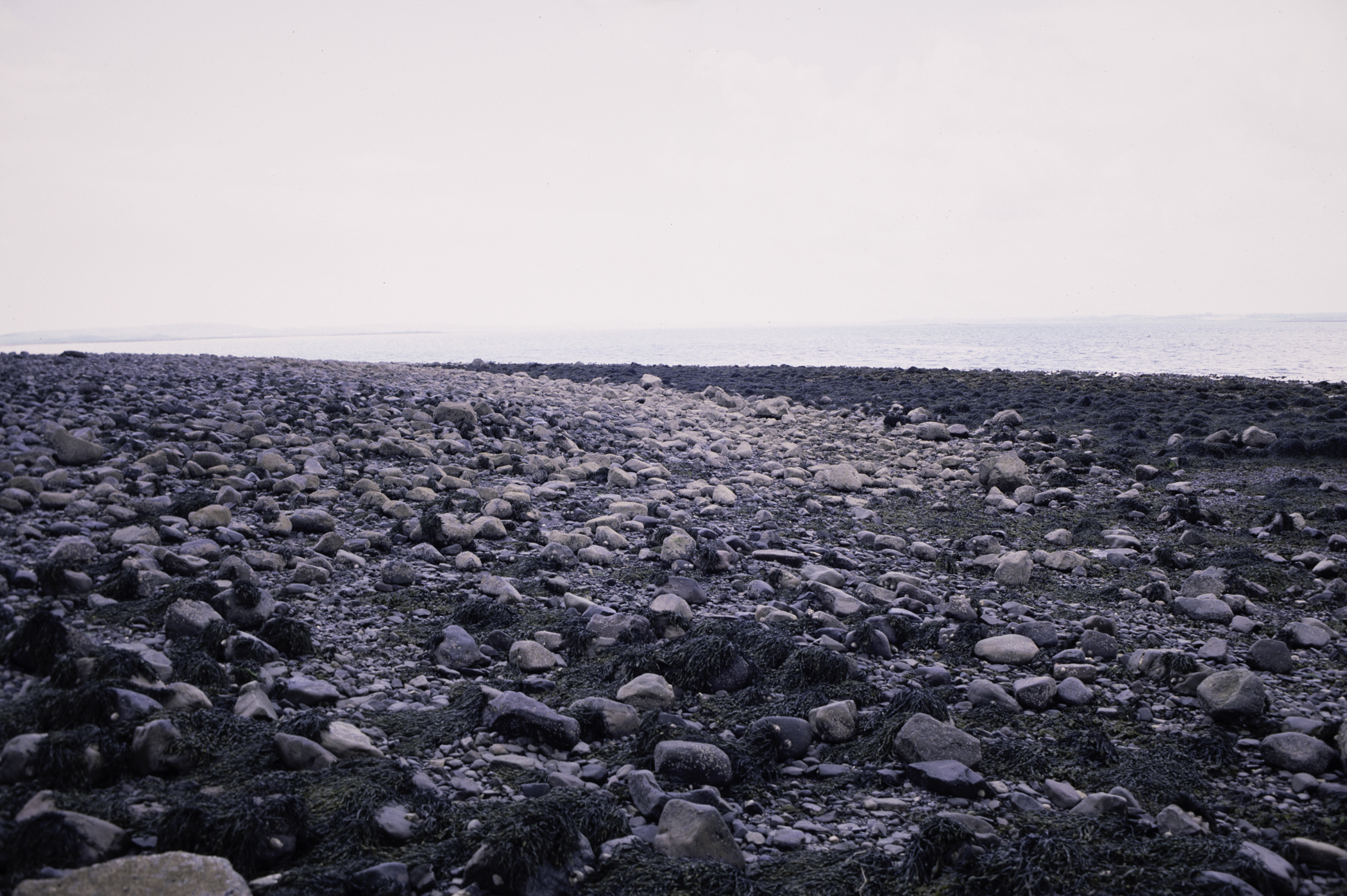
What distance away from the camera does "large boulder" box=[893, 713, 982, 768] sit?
3307mm

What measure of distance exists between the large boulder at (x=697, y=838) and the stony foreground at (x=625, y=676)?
13 mm

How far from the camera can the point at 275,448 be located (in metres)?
8.10

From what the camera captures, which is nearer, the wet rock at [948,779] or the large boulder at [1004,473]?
the wet rock at [948,779]

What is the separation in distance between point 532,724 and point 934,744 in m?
1.85

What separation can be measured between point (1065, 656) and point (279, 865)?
417 cm

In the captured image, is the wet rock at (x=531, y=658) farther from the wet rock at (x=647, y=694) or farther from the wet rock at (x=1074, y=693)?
the wet rock at (x=1074, y=693)

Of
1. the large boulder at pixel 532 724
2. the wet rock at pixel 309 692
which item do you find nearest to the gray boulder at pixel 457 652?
the wet rock at pixel 309 692

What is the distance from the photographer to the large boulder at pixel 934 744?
10.8 ft

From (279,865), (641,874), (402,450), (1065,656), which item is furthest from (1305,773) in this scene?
(402,450)

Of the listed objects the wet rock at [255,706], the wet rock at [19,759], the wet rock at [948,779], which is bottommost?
the wet rock at [948,779]

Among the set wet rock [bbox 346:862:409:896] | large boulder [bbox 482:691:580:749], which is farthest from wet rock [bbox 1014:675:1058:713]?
wet rock [bbox 346:862:409:896]

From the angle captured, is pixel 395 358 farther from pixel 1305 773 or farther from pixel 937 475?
pixel 1305 773

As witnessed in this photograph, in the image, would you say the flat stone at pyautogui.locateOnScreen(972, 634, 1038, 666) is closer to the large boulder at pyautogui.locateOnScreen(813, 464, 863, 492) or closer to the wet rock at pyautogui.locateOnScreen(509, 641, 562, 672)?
the wet rock at pyautogui.locateOnScreen(509, 641, 562, 672)

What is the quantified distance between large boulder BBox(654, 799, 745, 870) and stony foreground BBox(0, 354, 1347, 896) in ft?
0.04
